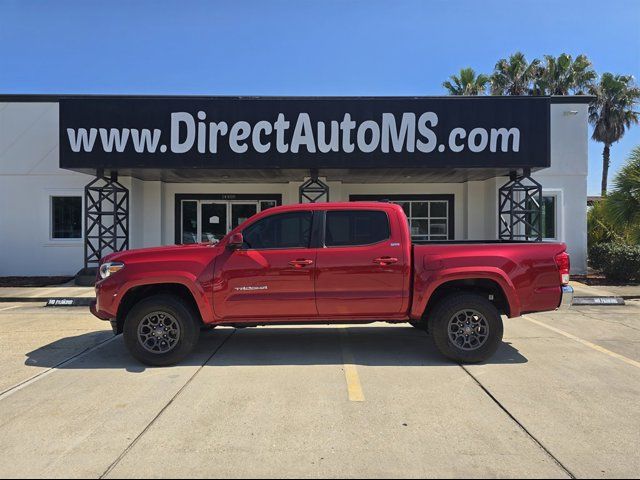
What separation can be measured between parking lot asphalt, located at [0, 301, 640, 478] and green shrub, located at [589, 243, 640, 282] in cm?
722

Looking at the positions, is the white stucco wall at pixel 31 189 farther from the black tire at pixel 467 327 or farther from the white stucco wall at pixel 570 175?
the white stucco wall at pixel 570 175

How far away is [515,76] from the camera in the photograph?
3300 cm

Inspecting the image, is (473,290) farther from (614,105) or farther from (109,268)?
(614,105)

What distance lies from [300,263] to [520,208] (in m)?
10.2

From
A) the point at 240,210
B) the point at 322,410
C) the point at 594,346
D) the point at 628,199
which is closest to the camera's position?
the point at 322,410

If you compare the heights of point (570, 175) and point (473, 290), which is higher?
point (570, 175)

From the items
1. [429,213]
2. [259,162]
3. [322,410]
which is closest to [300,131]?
[259,162]

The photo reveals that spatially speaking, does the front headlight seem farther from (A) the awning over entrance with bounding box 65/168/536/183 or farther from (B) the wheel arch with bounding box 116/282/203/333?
(A) the awning over entrance with bounding box 65/168/536/183

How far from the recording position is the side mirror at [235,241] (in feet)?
19.3

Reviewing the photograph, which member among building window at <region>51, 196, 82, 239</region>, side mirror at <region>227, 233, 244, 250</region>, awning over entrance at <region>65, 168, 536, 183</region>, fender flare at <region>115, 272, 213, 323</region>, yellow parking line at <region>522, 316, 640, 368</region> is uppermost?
awning over entrance at <region>65, 168, 536, 183</region>

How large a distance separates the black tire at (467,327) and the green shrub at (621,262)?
995 cm

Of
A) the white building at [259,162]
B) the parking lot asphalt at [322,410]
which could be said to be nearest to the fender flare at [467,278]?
the parking lot asphalt at [322,410]

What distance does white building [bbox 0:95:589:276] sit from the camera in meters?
12.5

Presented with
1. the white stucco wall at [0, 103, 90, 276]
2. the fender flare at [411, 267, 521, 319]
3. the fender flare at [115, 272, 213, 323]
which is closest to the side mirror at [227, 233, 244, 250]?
the fender flare at [115, 272, 213, 323]
